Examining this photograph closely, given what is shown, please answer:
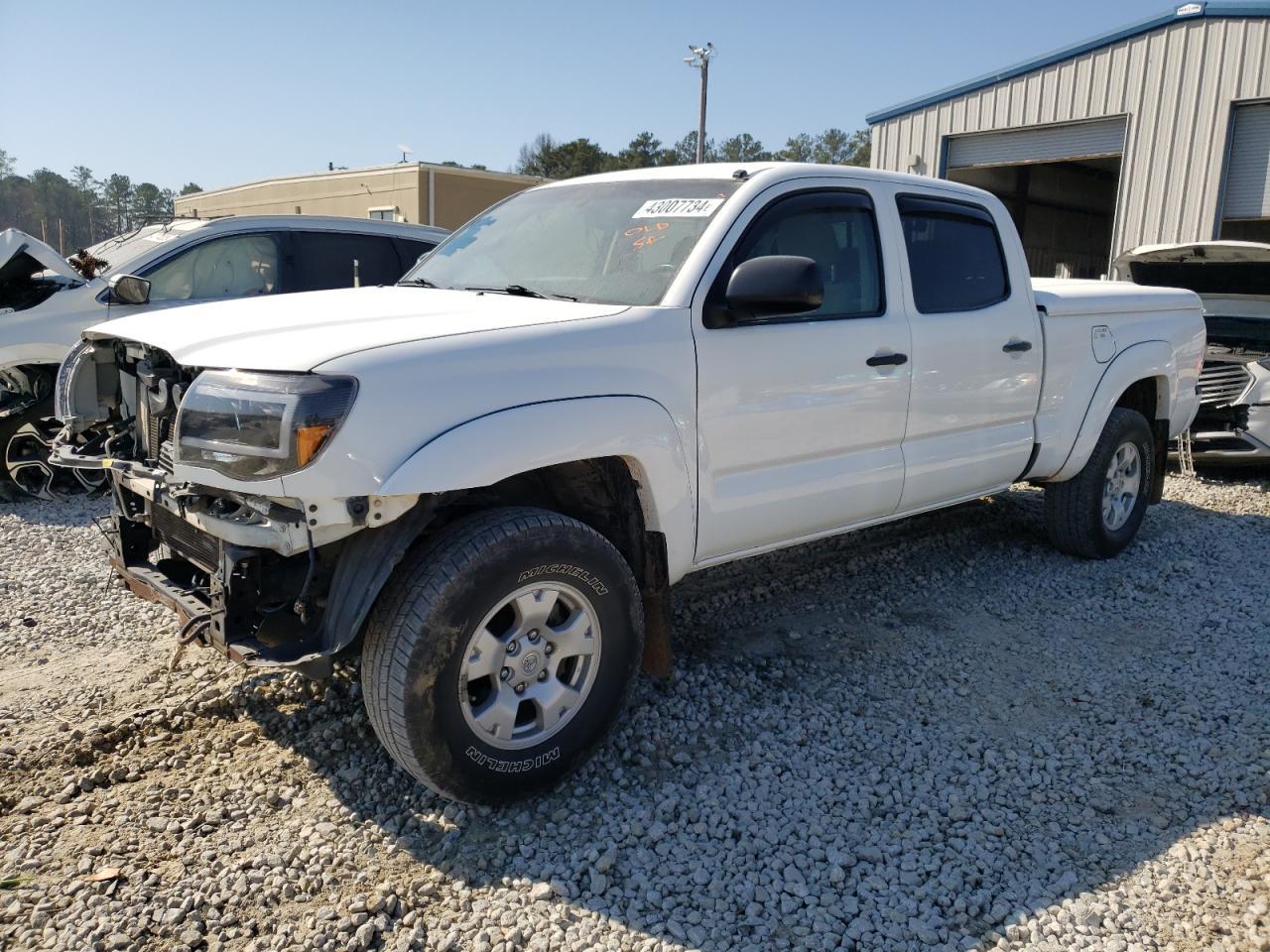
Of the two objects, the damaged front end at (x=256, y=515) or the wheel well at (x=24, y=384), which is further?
the wheel well at (x=24, y=384)

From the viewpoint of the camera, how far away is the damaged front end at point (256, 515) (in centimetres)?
264

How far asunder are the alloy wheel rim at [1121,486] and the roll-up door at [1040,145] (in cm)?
959

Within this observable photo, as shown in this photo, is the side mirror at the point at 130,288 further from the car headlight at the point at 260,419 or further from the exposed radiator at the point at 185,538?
the car headlight at the point at 260,419

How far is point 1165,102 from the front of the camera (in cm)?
Answer: 1287

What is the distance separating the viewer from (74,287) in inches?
271

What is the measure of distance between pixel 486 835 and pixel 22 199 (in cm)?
6271

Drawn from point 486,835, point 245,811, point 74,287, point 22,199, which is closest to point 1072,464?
point 486,835

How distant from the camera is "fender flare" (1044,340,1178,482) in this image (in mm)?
5371

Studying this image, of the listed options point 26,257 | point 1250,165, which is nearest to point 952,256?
point 26,257

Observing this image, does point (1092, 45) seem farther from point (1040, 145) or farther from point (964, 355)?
point (964, 355)

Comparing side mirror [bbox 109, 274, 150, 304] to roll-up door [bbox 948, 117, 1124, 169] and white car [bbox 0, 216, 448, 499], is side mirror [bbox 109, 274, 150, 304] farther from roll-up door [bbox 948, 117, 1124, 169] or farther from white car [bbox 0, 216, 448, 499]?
roll-up door [bbox 948, 117, 1124, 169]

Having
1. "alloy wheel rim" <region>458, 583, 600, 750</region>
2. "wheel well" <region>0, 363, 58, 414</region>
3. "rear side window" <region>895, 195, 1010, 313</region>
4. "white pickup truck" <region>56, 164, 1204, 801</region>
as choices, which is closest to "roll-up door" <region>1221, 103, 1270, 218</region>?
"rear side window" <region>895, 195, 1010, 313</region>

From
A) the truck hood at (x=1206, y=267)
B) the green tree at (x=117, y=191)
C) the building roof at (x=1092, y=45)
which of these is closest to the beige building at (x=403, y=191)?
the building roof at (x=1092, y=45)

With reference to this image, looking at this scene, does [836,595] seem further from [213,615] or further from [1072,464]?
[213,615]
